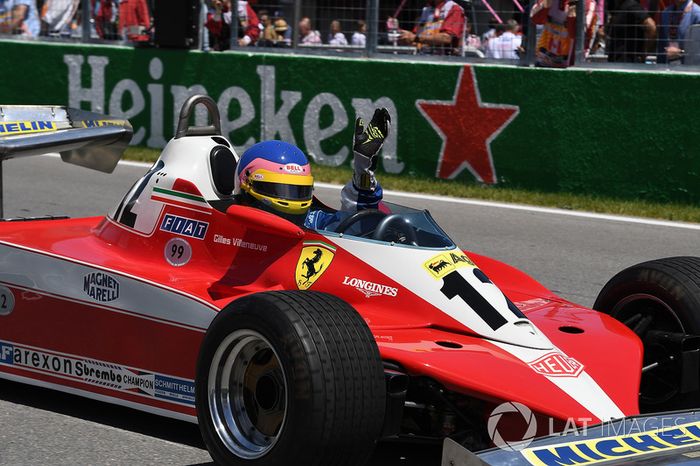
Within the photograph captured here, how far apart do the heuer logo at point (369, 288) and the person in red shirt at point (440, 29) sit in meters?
7.45

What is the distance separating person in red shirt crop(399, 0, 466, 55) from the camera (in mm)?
12195

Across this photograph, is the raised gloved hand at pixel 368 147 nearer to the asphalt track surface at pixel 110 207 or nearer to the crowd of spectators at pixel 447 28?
the asphalt track surface at pixel 110 207

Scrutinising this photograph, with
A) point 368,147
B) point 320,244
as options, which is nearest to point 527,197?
point 368,147

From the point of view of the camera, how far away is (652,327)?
17.8ft

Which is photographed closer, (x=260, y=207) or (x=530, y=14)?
(x=260, y=207)

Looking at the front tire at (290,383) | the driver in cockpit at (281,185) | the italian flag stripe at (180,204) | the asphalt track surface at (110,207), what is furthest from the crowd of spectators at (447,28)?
the front tire at (290,383)

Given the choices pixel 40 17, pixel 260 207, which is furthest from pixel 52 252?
pixel 40 17

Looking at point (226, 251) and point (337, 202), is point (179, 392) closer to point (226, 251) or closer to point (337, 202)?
point (226, 251)

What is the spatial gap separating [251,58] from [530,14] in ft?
10.8

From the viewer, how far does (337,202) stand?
37.2 ft

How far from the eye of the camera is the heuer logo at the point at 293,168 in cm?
557

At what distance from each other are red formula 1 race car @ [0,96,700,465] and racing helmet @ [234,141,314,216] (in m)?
0.18

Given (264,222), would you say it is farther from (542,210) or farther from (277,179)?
(542,210)

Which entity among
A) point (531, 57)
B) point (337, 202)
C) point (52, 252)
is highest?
point (531, 57)
